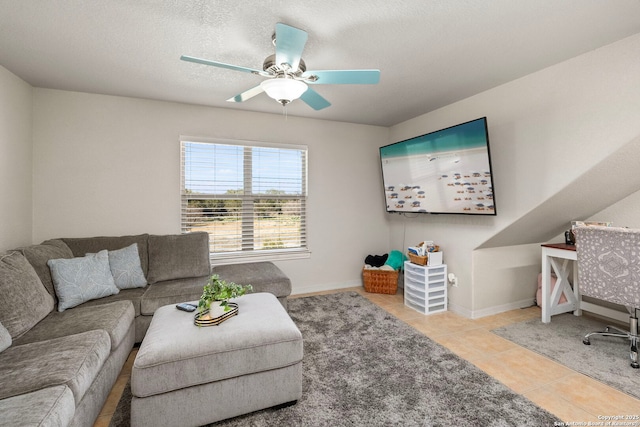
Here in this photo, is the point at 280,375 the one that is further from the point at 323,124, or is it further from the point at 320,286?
the point at 323,124

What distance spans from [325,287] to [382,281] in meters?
0.81

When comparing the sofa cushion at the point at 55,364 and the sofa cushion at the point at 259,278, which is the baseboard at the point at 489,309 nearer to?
the sofa cushion at the point at 259,278

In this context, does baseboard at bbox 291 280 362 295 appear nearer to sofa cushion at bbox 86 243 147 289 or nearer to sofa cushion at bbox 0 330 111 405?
sofa cushion at bbox 86 243 147 289

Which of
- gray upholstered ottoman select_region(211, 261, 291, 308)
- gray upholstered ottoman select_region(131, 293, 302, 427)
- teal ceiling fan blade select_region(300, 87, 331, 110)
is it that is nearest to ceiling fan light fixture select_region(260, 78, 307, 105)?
teal ceiling fan blade select_region(300, 87, 331, 110)

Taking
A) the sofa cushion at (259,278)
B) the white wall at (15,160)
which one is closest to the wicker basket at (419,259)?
the sofa cushion at (259,278)

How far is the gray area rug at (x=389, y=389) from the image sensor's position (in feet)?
5.37

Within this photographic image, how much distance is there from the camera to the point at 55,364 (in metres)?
1.39

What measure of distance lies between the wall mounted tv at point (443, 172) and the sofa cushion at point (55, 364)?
3218mm

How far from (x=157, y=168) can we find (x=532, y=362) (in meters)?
4.04

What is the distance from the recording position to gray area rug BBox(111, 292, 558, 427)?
5.37 feet

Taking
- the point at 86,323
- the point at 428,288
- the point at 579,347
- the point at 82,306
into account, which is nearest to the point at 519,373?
the point at 579,347

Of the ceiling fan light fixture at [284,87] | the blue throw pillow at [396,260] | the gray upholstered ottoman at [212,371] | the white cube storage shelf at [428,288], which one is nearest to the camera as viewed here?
the gray upholstered ottoman at [212,371]

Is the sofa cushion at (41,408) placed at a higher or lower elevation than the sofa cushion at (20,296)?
lower

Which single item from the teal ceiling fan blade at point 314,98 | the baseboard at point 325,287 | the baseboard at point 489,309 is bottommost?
the baseboard at point 489,309
